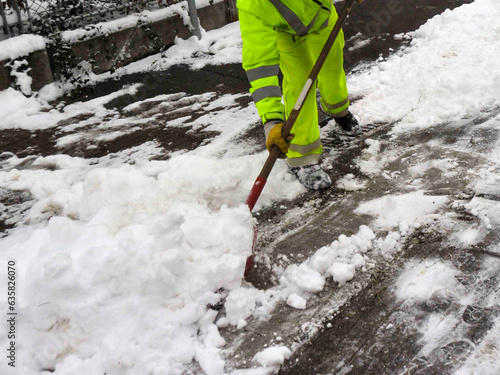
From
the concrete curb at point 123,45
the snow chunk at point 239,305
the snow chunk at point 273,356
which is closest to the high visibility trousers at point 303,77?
the snow chunk at point 239,305

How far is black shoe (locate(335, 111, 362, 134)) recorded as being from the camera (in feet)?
11.9

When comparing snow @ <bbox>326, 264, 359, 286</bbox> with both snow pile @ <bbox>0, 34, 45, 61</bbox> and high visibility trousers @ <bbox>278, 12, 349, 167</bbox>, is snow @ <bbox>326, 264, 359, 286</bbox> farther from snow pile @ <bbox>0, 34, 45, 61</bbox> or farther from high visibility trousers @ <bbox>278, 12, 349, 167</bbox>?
snow pile @ <bbox>0, 34, 45, 61</bbox>

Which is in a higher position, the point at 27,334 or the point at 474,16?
the point at 474,16

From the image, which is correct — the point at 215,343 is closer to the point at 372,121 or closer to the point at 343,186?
the point at 343,186

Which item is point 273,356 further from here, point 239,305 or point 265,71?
point 265,71

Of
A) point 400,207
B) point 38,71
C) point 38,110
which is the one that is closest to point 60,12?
point 38,71

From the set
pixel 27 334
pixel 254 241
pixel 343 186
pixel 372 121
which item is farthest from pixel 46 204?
pixel 372 121

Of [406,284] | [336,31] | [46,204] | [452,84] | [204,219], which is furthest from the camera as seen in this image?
[452,84]

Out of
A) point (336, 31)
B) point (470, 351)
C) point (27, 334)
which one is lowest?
point (470, 351)

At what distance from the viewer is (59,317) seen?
201 cm

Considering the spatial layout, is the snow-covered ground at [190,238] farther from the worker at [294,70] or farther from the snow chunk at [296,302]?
the worker at [294,70]

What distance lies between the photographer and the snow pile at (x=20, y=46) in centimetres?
447

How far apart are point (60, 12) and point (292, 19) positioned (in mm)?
3494

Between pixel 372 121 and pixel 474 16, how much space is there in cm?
240
